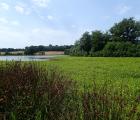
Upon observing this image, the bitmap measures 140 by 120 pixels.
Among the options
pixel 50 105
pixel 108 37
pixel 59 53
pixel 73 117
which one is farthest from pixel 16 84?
pixel 108 37

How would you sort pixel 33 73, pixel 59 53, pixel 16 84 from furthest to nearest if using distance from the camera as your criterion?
pixel 59 53, pixel 33 73, pixel 16 84

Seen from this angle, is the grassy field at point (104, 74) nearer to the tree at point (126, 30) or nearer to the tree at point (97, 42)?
the tree at point (97, 42)

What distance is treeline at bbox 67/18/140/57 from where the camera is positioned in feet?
330

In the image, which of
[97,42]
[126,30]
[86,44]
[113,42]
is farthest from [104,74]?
[126,30]

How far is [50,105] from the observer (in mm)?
8062

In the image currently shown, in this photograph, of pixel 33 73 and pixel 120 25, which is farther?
pixel 120 25

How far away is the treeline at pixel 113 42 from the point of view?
101m

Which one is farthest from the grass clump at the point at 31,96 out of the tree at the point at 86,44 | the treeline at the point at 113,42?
the tree at the point at 86,44

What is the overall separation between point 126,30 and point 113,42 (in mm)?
17727

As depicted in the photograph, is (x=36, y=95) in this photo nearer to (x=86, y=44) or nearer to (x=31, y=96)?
(x=31, y=96)

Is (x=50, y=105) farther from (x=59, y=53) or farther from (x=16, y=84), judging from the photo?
(x=59, y=53)

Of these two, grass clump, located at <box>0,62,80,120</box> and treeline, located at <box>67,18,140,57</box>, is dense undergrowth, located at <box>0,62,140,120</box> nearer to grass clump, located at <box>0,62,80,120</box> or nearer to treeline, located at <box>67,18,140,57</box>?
grass clump, located at <box>0,62,80,120</box>

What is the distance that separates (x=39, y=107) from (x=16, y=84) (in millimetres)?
862

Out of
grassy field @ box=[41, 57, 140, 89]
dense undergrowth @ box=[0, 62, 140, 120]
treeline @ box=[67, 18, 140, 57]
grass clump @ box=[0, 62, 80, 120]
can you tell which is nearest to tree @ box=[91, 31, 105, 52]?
treeline @ box=[67, 18, 140, 57]
